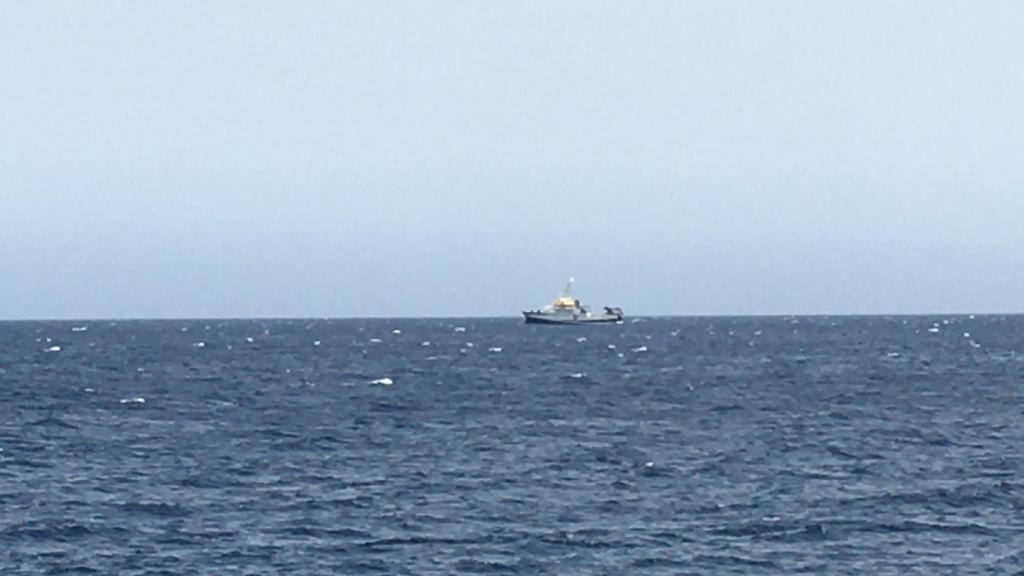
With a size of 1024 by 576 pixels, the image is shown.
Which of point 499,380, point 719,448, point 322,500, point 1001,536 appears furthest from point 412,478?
point 499,380

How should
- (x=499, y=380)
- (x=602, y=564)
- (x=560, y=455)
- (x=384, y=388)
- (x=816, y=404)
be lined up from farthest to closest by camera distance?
(x=499, y=380) → (x=384, y=388) → (x=816, y=404) → (x=560, y=455) → (x=602, y=564)

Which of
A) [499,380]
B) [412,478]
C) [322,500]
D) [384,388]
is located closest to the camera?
[322,500]

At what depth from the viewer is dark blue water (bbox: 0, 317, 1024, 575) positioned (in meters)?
42.4

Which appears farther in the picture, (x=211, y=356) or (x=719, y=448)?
(x=211, y=356)

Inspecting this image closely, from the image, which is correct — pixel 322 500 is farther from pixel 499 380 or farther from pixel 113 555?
pixel 499 380

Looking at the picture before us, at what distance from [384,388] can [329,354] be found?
65898 mm

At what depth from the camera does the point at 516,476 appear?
56906 millimetres

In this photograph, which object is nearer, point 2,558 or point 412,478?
point 2,558

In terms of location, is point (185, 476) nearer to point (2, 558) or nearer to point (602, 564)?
point (2, 558)

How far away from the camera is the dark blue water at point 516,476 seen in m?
42.4

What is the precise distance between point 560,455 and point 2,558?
85.8 ft

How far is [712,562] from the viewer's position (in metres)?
41.2

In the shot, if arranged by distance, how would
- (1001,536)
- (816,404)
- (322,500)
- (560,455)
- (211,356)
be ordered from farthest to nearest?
(211,356) → (816,404) → (560,455) → (322,500) → (1001,536)

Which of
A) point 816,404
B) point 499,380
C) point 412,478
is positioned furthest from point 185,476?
point 499,380
